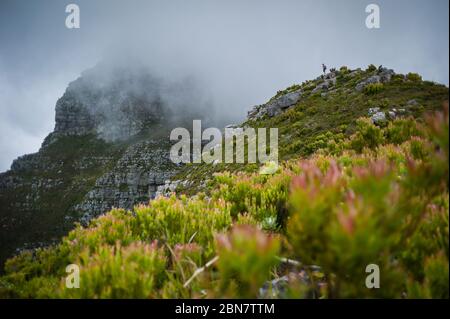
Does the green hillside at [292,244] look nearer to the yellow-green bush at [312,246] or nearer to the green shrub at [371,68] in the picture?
the yellow-green bush at [312,246]

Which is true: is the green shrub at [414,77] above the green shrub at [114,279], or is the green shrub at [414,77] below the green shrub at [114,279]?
above

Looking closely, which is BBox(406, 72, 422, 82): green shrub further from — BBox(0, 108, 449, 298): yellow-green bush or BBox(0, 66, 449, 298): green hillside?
BBox(0, 108, 449, 298): yellow-green bush

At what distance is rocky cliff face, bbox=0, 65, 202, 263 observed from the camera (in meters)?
107

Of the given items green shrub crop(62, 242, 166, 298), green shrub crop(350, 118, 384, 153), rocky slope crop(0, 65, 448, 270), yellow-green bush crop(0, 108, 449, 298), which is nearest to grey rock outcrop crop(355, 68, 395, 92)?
rocky slope crop(0, 65, 448, 270)

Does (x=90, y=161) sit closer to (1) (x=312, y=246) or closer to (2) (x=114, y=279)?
(2) (x=114, y=279)

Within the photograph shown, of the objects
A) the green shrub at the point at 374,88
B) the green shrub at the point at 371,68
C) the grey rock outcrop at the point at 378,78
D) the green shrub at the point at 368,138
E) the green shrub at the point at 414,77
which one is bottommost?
the green shrub at the point at 368,138

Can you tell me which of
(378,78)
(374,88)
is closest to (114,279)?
(374,88)

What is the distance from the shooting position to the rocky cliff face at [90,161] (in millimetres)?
106938

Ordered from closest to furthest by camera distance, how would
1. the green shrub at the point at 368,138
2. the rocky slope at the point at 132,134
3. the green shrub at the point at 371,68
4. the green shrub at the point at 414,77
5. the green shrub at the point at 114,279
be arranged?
the green shrub at the point at 114,279 → the green shrub at the point at 368,138 → the rocky slope at the point at 132,134 → the green shrub at the point at 414,77 → the green shrub at the point at 371,68

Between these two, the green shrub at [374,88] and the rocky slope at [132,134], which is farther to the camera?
the green shrub at [374,88]

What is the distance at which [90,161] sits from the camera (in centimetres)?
13225

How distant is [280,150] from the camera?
16578 millimetres

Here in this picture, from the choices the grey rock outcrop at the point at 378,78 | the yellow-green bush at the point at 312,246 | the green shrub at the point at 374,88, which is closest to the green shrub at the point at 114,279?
the yellow-green bush at the point at 312,246

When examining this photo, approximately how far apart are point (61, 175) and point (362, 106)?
139114mm
